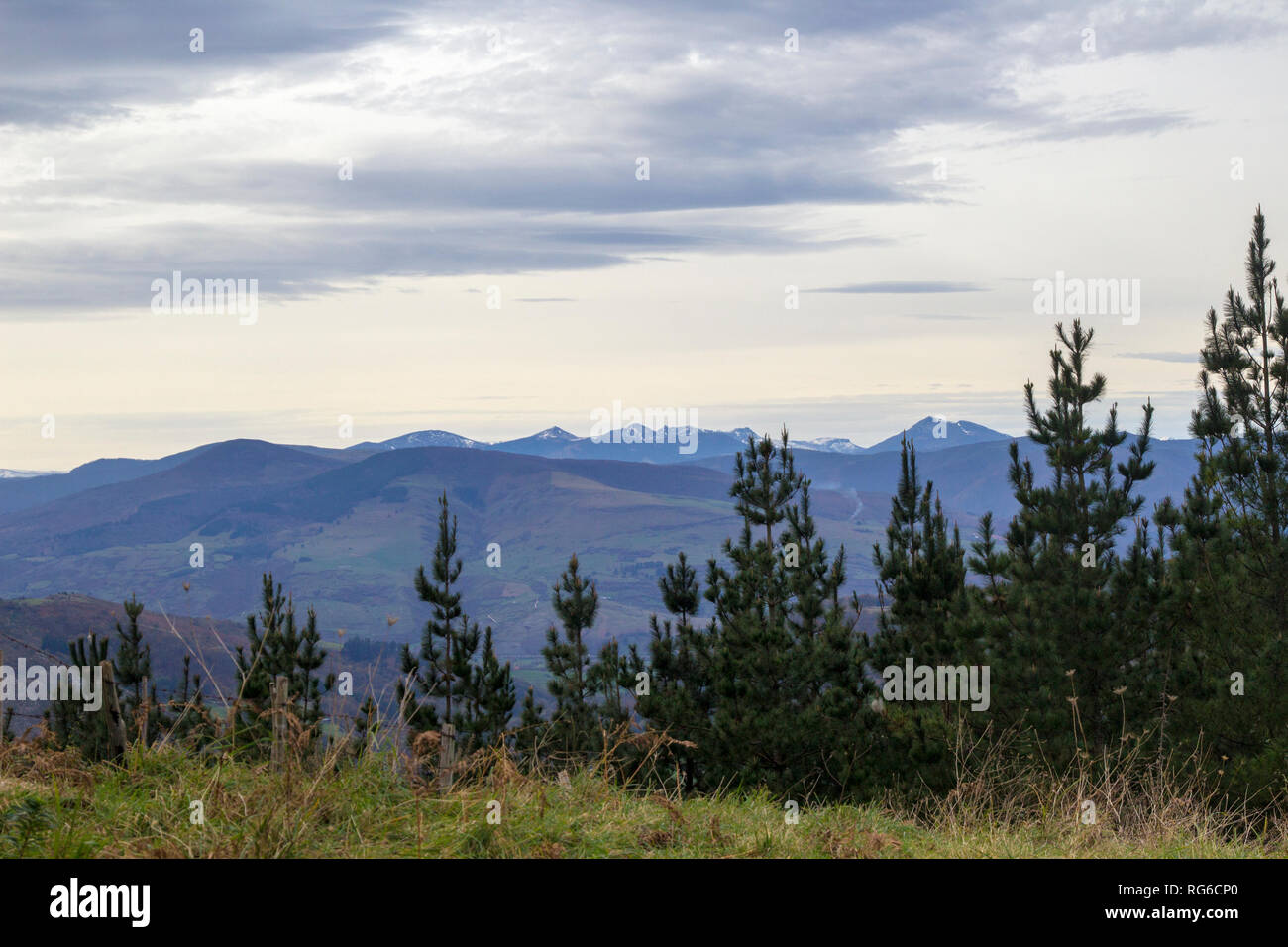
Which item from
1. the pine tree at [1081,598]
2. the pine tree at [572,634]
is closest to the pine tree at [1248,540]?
the pine tree at [1081,598]

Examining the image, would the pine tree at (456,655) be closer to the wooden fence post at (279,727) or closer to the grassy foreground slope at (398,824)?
the grassy foreground slope at (398,824)

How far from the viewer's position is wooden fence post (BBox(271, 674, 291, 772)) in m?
5.54

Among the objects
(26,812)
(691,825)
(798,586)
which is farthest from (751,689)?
(26,812)

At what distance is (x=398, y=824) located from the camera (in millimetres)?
5590

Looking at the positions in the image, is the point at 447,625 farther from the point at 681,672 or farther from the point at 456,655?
the point at 681,672

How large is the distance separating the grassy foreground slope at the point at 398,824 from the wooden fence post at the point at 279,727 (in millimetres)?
141

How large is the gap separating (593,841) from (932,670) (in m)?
22.6

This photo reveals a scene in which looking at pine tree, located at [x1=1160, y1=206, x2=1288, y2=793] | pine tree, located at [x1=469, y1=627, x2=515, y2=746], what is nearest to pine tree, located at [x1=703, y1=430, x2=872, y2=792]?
pine tree, located at [x1=1160, y1=206, x2=1288, y2=793]

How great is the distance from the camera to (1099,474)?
78.5ft

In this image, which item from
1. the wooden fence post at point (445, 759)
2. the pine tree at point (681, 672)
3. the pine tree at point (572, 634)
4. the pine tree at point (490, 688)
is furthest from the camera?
the pine tree at point (490, 688)

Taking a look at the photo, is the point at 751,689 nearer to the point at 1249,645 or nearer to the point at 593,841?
the point at 1249,645

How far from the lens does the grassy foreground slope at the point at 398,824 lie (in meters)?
5.04

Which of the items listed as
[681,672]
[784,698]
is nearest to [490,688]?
[681,672]

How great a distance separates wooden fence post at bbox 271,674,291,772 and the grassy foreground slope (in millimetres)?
141
